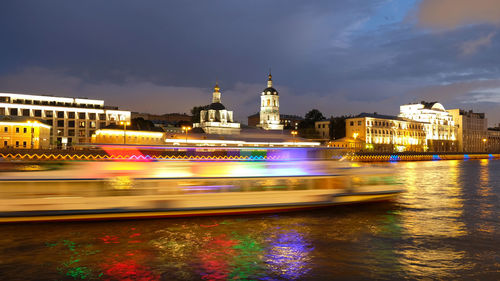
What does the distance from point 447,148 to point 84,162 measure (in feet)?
462

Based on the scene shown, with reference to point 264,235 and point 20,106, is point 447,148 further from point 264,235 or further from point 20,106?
point 264,235

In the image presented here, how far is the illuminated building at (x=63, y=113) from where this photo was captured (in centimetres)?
9106

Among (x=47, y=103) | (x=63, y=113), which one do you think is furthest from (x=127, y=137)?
(x=47, y=103)

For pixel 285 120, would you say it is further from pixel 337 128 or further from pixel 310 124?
pixel 337 128

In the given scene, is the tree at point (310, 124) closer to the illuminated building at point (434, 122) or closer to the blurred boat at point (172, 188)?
the illuminated building at point (434, 122)

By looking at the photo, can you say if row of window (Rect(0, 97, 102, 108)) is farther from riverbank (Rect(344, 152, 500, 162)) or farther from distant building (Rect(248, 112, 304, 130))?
distant building (Rect(248, 112, 304, 130))

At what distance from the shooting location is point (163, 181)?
595 inches

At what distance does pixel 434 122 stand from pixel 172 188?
13680 centimetres

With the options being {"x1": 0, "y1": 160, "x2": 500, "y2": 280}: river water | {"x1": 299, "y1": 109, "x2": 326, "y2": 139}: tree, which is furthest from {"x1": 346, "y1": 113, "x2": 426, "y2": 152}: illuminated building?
{"x1": 0, "y1": 160, "x2": 500, "y2": 280}: river water

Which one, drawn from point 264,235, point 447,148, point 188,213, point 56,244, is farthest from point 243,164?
point 447,148

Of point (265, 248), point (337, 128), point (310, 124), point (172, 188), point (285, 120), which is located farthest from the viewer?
point (285, 120)

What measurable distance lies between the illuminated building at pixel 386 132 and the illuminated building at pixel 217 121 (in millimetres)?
32784

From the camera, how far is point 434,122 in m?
135

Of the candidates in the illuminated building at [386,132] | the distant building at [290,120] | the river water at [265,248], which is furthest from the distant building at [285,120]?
the river water at [265,248]
